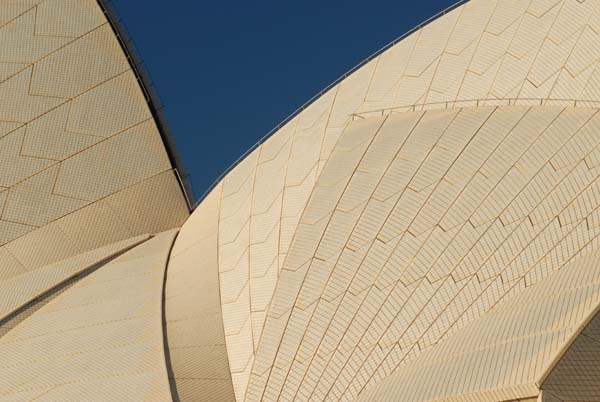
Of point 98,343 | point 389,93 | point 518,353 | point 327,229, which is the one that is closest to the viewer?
point 518,353

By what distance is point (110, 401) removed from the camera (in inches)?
975

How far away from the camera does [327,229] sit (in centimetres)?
2677

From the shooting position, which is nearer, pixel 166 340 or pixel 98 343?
pixel 166 340

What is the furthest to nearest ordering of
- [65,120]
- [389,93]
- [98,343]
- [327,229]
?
[65,120] → [389,93] → [98,343] → [327,229]

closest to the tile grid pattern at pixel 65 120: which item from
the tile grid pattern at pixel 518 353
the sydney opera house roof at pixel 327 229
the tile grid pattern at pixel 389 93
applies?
the sydney opera house roof at pixel 327 229

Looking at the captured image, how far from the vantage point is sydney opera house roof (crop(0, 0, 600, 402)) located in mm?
21531

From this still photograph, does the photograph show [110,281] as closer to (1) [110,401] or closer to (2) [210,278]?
(2) [210,278]

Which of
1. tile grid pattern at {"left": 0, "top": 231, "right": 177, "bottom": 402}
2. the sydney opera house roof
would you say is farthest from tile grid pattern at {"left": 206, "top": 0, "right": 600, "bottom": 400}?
tile grid pattern at {"left": 0, "top": 231, "right": 177, "bottom": 402}

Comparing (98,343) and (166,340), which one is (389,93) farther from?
(98,343)

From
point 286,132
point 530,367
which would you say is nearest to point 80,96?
point 286,132

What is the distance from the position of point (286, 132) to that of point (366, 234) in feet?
23.0

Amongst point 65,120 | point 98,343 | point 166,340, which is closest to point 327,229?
point 166,340

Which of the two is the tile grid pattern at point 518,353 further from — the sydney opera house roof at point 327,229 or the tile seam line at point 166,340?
the tile seam line at point 166,340

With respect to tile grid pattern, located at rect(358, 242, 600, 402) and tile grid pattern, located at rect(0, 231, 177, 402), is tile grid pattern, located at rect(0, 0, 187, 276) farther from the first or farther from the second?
tile grid pattern, located at rect(358, 242, 600, 402)
